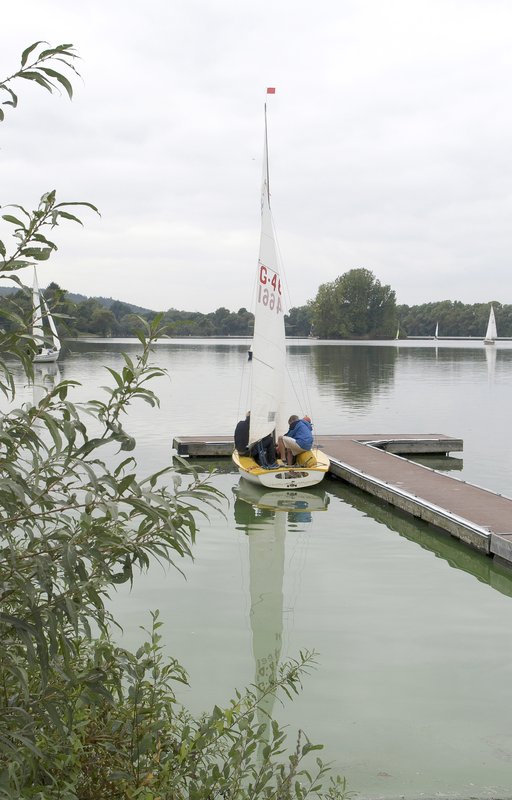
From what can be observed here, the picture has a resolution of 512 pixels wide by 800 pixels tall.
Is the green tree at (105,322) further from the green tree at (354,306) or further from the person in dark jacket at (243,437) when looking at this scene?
the person in dark jacket at (243,437)

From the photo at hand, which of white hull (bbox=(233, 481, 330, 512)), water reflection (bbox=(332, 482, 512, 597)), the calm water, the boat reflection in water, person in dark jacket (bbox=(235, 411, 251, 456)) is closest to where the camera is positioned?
the calm water

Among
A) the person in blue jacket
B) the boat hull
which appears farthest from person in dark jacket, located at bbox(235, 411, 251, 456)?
the boat hull

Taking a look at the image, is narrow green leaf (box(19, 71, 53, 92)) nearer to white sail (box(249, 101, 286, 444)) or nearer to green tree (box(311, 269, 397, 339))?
white sail (box(249, 101, 286, 444))

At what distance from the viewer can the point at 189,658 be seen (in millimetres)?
7434

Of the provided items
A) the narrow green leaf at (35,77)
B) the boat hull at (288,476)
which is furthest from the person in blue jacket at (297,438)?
the narrow green leaf at (35,77)

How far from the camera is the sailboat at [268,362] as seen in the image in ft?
53.0

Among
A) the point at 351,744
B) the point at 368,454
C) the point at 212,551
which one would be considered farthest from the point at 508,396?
the point at 351,744

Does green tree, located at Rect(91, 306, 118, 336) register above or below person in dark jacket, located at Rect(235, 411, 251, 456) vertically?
above

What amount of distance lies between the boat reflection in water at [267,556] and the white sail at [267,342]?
1.50 meters

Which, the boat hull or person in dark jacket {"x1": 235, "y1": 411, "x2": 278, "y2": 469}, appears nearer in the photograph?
the boat hull

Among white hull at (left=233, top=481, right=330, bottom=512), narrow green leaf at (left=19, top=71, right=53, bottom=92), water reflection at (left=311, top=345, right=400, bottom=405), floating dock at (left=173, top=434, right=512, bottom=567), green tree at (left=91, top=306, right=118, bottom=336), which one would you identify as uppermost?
green tree at (left=91, top=306, right=118, bottom=336)

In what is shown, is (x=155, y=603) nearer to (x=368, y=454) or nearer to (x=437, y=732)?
(x=437, y=732)

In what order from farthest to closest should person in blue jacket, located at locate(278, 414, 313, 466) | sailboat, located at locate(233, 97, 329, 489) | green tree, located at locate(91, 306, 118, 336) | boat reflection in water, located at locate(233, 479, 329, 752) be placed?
green tree, located at locate(91, 306, 118, 336) < sailboat, located at locate(233, 97, 329, 489) < person in blue jacket, located at locate(278, 414, 313, 466) < boat reflection in water, located at locate(233, 479, 329, 752)

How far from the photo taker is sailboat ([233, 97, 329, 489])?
16.2m
